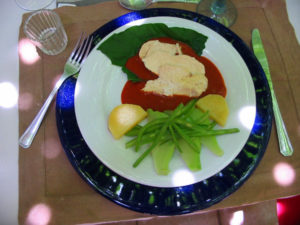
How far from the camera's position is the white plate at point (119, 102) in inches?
41.4

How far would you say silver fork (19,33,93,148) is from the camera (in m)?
1.17

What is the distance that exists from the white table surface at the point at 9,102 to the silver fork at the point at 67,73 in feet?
0.28

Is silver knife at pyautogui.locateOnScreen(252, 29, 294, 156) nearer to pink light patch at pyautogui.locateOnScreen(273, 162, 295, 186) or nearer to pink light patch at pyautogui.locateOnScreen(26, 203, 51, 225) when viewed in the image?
pink light patch at pyautogui.locateOnScreen(273, 162, 295, 186)

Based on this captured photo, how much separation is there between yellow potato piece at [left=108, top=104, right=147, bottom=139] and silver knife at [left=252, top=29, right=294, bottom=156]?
637mm

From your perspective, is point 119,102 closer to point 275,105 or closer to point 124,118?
point 124,118

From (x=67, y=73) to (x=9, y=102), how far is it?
34 centimetres

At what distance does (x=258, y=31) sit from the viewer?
140cm

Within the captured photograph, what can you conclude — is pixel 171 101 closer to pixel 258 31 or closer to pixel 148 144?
pixel 148 144

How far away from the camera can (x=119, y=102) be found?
123cm

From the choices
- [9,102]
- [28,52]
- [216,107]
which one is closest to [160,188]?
[216,107]

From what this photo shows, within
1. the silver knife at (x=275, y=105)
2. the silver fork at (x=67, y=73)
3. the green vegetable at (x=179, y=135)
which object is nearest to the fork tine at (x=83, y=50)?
the silver fork at (x=67, y=73)

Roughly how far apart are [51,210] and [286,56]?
1403 millimetres

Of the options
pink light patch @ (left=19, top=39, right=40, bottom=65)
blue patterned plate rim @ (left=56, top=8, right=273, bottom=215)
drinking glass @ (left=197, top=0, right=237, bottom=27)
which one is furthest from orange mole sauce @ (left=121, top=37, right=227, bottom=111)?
pink light patch @ (left=19, top=39, right=40, bottom=65)

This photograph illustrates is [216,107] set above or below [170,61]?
below
